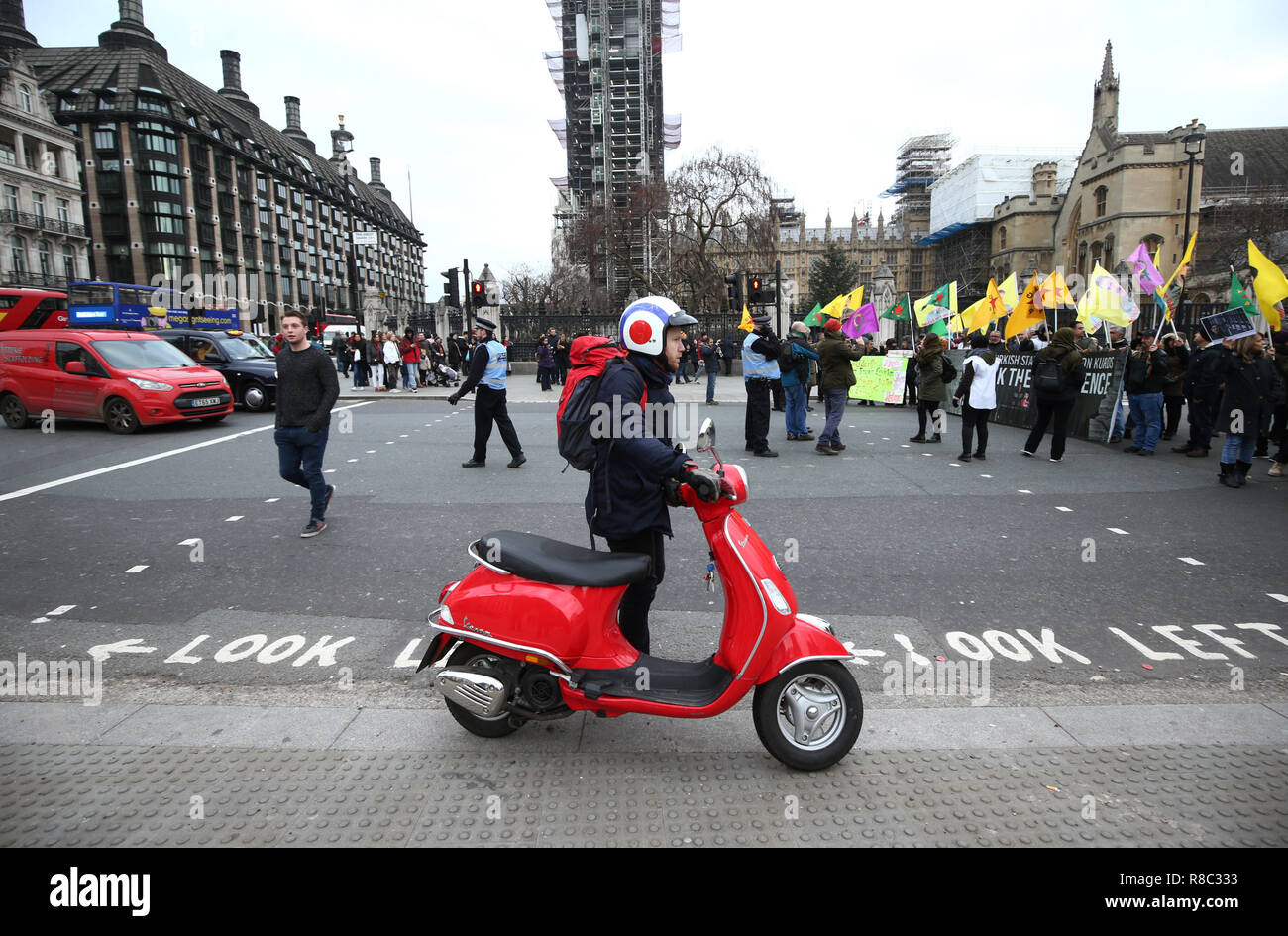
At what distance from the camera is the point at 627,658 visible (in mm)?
3098

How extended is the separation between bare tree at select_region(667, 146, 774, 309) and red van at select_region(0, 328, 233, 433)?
2973cm

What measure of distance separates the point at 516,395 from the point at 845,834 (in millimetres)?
20425

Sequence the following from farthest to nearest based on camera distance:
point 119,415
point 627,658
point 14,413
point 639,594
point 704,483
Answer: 1. point 14,413
2. point 119,415
3. point 639,594
4. point 627,658
5. point 704,483

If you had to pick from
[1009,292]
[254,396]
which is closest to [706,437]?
[254,396]

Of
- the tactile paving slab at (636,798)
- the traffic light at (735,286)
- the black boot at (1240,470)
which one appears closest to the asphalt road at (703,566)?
the black boot at (1240,470)

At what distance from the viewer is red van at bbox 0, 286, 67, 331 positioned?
2630 cm

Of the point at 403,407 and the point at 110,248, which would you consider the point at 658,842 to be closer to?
the point at 403,407

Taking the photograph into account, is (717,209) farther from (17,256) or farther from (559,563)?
(17,256)

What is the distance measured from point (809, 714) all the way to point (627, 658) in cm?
77

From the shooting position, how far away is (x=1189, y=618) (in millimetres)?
4555

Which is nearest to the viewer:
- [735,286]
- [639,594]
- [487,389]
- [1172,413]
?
[639,594]

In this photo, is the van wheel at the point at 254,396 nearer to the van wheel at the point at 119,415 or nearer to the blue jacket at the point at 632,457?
the van wheel at the point at 119,415

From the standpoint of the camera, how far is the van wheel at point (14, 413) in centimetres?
1310
